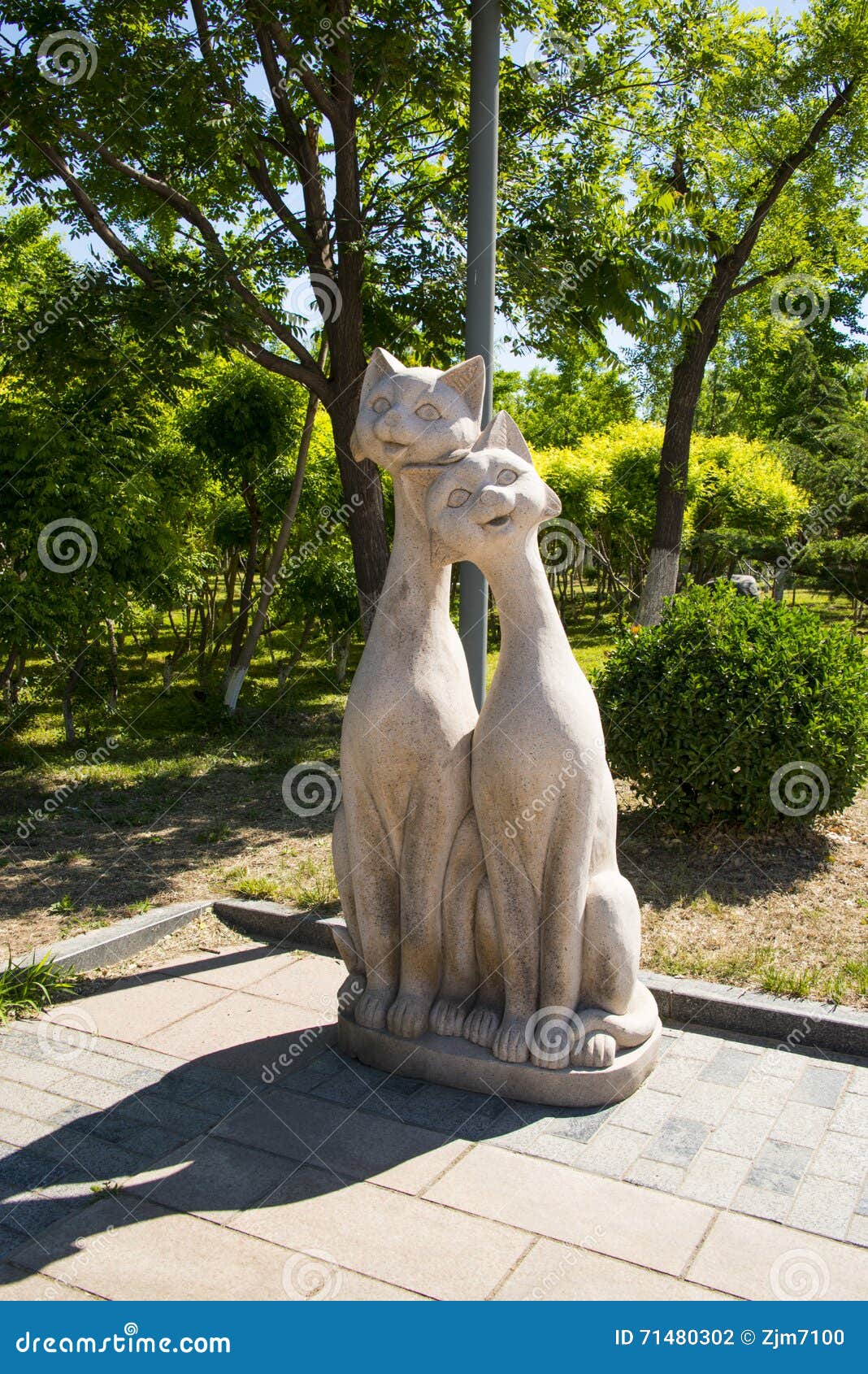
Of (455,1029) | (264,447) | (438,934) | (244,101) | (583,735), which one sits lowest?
(455,1029)

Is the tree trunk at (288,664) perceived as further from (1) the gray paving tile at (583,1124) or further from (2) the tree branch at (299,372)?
(1) the gray paving tile at (583,1124)

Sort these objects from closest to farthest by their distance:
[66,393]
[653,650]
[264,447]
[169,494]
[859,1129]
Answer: [859,1129], [653,650], [66,393], [169,494], [264,447]

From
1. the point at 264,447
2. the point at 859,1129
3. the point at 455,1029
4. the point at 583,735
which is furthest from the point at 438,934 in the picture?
the point at 264,447

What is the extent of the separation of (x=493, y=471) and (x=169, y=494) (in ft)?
23.7

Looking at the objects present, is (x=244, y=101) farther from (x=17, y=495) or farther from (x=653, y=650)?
(x=653, y=650)

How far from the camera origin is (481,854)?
4.28m

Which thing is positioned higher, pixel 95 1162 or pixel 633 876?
pixel 633 876
